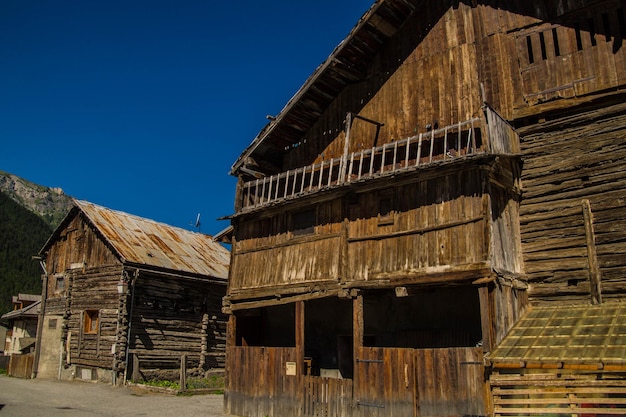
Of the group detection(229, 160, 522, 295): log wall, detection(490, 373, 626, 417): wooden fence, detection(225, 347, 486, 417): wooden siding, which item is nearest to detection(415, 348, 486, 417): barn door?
detection(225, 347, 486, 417): wooden siding

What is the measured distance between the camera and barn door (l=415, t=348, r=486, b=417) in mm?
12570

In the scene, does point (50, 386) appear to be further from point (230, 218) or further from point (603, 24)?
point (603, 24)

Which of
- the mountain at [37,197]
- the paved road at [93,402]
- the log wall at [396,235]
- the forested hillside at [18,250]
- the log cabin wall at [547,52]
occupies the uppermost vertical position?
the mountain at [37,197]

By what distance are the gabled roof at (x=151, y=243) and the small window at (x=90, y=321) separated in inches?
150

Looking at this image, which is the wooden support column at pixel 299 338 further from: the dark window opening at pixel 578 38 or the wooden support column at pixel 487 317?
the dark window opening at pixel 578 38

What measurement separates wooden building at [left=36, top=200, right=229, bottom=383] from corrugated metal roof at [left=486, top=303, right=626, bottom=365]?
16.1 meters

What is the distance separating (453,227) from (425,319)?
154 inches

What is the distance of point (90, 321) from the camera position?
2808 centimetres

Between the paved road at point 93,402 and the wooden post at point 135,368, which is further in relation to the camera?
the wooden post at point 135,368

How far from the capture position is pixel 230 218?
793 inches

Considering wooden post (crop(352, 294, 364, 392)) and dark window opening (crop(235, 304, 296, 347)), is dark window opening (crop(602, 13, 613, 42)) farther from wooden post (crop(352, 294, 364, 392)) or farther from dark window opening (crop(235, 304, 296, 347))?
dark window opening (crop(235, 304, 296, 347))

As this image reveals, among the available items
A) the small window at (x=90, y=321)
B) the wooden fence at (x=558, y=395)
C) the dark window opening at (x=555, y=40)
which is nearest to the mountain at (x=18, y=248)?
the small window at (x=90, y=321)

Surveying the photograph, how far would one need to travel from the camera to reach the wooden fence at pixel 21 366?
2941 cm

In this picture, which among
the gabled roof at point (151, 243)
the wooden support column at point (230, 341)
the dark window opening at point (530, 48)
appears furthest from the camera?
the gabled roof at point (151, 243)
